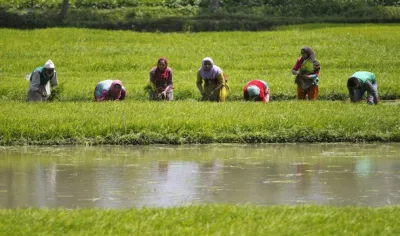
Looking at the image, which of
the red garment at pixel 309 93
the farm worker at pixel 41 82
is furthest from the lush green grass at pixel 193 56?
the red garment at pixel 309 93

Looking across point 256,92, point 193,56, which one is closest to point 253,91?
point 256,92

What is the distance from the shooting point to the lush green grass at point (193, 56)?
2353 centimetres

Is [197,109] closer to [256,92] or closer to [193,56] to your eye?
[256,92]

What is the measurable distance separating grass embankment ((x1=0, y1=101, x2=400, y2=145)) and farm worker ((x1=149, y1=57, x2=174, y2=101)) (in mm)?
3082

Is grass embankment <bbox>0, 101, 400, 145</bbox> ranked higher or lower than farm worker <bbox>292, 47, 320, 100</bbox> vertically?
lower

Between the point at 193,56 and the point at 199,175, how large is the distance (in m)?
18.9

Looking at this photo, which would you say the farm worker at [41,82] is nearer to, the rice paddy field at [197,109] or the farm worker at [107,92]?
the rice paddy field at [197,109]

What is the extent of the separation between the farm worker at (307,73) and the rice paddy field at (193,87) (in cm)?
79

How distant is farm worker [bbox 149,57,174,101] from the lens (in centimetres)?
2073

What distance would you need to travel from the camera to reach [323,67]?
29.0 meters

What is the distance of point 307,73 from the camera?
2098 cm

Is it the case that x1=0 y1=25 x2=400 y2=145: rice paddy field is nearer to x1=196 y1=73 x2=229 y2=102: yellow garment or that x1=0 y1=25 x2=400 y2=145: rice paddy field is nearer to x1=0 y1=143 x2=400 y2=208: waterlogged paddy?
x1=0 y1=143 x2=400 y2=208: waterlogged paddy

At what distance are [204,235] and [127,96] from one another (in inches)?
554

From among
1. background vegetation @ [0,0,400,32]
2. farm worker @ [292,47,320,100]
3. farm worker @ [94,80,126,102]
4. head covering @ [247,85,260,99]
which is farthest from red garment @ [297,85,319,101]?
background vegetation @ [0,0,400,32]
